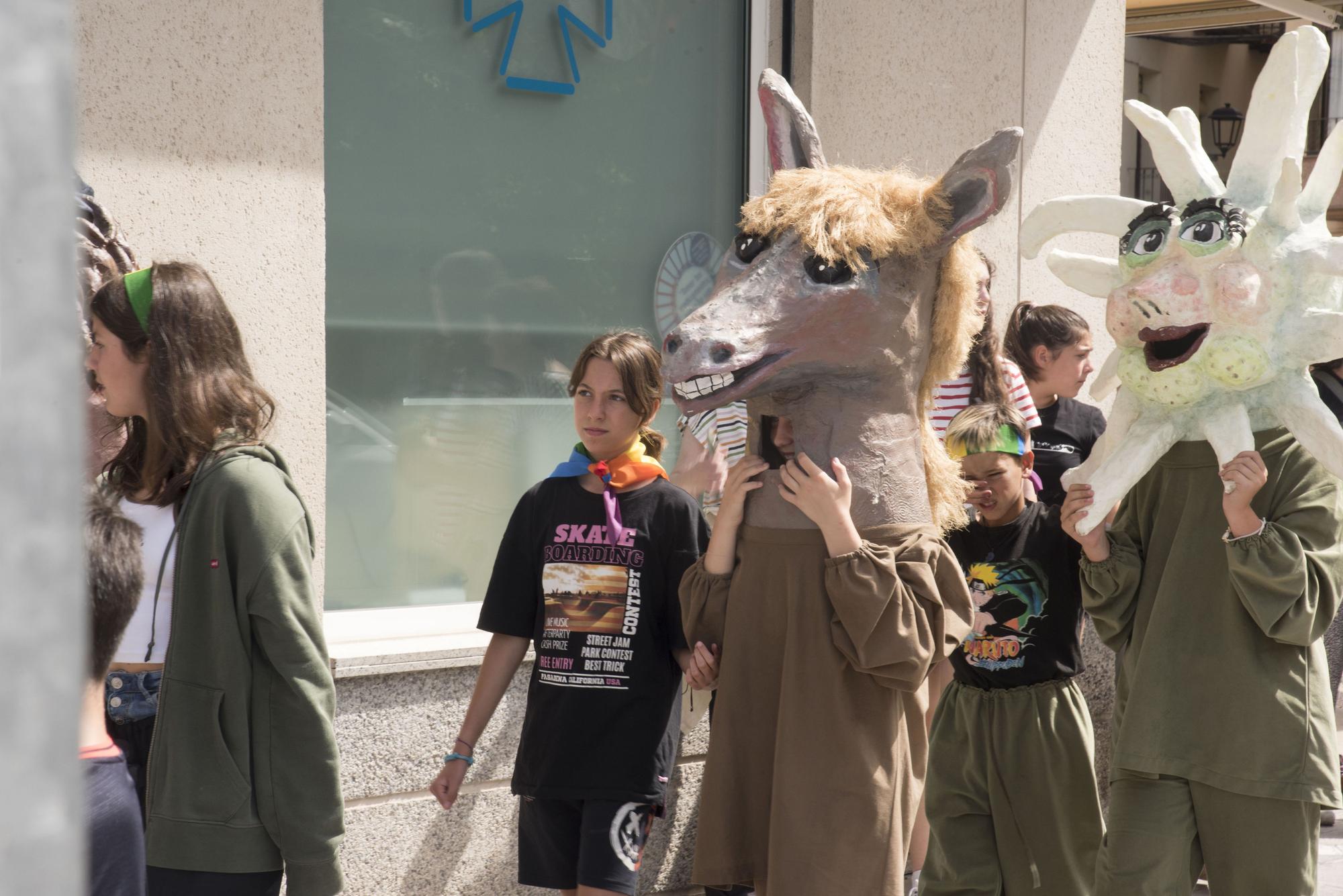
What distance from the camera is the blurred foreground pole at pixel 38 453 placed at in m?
0.33

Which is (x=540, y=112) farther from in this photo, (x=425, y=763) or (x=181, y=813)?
(x=181, y=813)

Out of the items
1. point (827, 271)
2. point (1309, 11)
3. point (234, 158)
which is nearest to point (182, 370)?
point (827, 271)

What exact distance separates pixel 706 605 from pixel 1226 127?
13.5m

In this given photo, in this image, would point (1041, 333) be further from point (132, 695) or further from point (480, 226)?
point (132, 695)

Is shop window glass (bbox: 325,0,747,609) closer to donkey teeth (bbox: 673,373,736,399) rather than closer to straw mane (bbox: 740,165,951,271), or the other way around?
straw mane (bbox: 740,165,951,271)

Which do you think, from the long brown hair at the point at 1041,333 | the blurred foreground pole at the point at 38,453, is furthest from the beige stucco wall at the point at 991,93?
the blurred foreground pole at the point at 38,453

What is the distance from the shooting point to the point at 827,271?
2.75 metres

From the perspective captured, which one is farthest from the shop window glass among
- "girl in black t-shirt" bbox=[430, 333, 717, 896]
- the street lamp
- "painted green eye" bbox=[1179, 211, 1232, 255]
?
the street lamp

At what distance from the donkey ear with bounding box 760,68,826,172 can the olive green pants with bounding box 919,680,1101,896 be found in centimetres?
152

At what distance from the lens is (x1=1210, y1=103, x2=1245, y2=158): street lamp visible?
14156mm

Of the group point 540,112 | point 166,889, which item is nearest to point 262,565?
point 166,889

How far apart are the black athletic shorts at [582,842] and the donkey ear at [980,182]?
1523mm

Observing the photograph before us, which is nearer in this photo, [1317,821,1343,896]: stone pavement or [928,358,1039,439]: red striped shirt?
[928,358,1039,439]: red striped shirt

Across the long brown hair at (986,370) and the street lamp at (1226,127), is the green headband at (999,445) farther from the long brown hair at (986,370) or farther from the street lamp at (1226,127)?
the street lamp at (1226,127)
